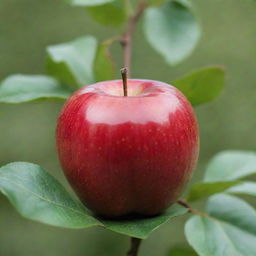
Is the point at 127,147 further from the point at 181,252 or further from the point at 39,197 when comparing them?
the point at 181,252

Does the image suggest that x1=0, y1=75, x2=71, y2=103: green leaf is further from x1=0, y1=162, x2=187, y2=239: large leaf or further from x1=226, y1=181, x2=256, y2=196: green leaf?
x1=226, y1=181, x2=256, y2=196: green leaf

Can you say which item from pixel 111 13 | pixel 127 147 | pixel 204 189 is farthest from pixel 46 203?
pixel 111 13

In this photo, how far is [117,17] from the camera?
1272mm

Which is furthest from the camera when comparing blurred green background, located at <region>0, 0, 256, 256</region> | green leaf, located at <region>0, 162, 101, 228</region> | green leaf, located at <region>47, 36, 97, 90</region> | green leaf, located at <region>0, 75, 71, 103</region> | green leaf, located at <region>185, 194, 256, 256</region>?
blurred green background, located at <region>0, 0, 256, 256</region>

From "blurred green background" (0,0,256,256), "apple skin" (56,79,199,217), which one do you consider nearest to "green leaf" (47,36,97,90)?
"apple skin" (56,79,199,217)

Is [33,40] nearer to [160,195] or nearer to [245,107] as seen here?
[245,107]

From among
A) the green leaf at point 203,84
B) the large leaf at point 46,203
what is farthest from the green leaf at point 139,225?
the green leaf at point 203,84

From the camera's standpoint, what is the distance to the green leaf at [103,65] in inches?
41.5

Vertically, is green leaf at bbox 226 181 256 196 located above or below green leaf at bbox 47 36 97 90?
below

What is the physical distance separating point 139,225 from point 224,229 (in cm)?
21

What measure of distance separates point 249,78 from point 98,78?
2265 millimetres

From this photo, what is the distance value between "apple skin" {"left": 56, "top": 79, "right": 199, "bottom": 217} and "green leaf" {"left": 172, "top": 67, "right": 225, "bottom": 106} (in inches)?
5.5

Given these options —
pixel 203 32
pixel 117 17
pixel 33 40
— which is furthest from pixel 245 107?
pixel 117 17

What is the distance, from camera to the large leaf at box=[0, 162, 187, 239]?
67 cm
